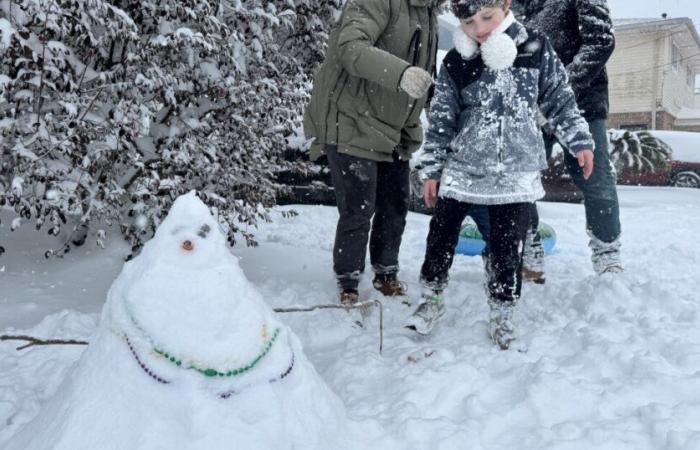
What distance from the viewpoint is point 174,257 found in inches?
58.4

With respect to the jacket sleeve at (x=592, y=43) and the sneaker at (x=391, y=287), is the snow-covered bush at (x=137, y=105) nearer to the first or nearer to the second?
the sneaker at (x=391, y=287)

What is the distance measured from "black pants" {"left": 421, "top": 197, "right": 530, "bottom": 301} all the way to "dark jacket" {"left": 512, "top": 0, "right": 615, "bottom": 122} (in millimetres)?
1148

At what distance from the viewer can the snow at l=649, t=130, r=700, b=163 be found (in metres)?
13.3

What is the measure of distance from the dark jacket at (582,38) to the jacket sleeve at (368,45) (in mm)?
1182

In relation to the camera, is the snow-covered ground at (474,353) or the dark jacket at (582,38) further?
the dark jacket at (582,38)

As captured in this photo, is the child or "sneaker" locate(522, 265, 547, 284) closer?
the child

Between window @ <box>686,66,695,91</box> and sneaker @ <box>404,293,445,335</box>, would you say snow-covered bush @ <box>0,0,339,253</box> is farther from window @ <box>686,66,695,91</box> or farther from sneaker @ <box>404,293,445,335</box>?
window @ <box>686,66,695,91</box>

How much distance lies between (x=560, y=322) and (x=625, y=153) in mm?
11022

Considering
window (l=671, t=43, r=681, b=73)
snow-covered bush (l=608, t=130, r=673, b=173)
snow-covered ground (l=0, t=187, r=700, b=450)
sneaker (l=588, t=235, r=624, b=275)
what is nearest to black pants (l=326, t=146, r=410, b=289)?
snow-covered ground (l=0, t=187, r=700, b=450)

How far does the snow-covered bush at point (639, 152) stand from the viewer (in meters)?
12.5

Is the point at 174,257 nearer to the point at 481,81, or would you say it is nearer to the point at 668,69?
the point at 481,81

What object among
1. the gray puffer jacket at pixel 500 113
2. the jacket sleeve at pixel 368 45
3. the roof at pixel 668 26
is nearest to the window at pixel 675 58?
the roof at pixel 668 26

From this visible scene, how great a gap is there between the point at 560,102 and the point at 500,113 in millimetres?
342

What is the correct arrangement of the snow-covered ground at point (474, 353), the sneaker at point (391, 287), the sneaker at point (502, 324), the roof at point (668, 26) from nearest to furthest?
the snow-covered ground at point (474, 353), the sneaker at point (502, 324), the sneaker at point (391, 287), the roof at point (668, 26)
